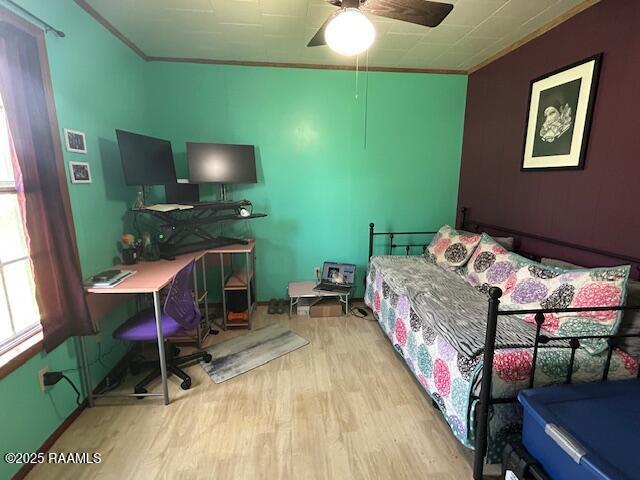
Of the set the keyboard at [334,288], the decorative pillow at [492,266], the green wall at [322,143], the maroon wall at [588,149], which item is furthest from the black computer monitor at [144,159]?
the maroon wall at [588,149]

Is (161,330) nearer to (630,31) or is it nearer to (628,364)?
(628,364)

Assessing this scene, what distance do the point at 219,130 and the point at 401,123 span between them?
74.8 inches

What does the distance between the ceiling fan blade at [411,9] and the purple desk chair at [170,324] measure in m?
1.89

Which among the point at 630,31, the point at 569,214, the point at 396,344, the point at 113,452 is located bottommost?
the point at 113,452

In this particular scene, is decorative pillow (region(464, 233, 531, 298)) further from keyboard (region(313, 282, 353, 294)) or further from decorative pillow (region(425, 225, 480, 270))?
keyboard (region(313, 282, 353, 294))

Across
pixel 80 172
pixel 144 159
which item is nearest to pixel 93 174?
pixel 80 172

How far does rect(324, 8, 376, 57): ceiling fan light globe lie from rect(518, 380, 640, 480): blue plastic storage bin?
5.89 ft

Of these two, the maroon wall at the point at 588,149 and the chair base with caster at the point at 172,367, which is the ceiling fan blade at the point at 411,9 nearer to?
the maroon wall at the point at 588,149

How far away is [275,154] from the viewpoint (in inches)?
126

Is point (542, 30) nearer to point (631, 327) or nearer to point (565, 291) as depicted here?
point (565, 291)

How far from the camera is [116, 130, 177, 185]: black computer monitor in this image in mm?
2215

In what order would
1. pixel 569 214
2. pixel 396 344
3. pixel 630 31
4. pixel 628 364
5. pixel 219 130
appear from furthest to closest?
1. pixel 219 130
2. pixel 396 344
3. pixel 569 214
4. pixel 630 31
5. pixel 628 364

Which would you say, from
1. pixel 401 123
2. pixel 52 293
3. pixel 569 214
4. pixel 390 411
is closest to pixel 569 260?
pixel 569 214

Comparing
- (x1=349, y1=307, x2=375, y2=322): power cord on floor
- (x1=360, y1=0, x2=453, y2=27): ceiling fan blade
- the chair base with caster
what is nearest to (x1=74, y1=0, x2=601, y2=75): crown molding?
(x1=360, y1=0, x2=453, y2=27): ceiling fan blade
